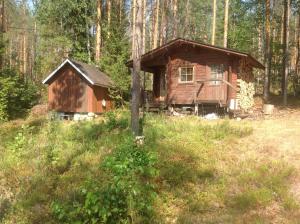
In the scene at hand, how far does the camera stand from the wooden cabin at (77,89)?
85.7ft

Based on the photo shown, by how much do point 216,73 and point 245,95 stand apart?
10.4 ft

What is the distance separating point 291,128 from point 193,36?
34.9 metres

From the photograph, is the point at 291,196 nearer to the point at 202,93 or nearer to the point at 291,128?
the point at 291,128

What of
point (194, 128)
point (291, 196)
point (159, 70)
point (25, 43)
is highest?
point (25, 43)

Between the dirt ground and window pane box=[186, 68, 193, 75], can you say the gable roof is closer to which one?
window pane box=[186, 68, 193, 75]

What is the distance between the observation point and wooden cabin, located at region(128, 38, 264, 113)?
72.2 feet

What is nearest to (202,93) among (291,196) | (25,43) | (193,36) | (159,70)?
(159,70)

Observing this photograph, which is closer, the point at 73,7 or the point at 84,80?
the point at 84,80

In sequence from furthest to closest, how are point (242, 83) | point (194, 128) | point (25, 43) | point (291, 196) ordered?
1. point (25, 43)
2. point (242, 83)
3. point (194, 128)
4. point (291, 196)

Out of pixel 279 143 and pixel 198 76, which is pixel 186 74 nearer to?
pixel 198 76

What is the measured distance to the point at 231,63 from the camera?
72.7ft

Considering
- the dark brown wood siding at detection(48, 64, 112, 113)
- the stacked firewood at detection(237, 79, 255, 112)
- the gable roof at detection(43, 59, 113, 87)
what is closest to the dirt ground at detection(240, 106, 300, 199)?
the stacked firewood at detection(237, 79, 255, 112)

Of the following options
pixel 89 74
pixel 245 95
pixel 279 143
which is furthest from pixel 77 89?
pixel 279 143

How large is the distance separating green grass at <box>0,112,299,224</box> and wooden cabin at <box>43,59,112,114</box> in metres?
10.9
